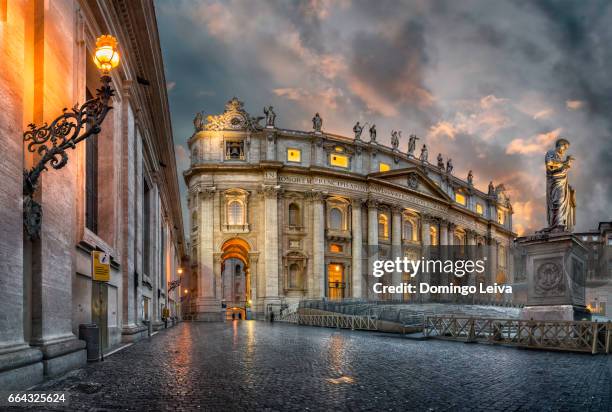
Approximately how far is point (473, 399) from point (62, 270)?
7253 millimetres

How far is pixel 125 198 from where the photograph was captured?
16.6m

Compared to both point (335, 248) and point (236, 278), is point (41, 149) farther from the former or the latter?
point (236, 278)

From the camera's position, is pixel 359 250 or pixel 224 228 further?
pixel 359 250

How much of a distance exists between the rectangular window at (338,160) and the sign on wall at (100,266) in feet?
163

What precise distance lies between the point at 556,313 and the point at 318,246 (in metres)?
42.6

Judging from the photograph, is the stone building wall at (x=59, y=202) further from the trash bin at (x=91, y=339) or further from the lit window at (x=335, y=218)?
the lit window at (x=335, y=218)

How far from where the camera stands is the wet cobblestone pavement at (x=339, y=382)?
7.27 m

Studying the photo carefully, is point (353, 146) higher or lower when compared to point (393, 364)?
higher

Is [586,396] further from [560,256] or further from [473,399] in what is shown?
[560,256]

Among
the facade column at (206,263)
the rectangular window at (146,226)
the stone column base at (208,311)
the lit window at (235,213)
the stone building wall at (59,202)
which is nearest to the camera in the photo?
the stone building wall at (59,202)

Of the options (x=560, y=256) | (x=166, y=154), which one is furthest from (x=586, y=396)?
(x=166, y=154)

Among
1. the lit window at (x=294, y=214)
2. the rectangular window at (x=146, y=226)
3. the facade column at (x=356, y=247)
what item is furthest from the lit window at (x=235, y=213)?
the rectangular window at (x=146, y=226)

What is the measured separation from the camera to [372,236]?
6231cm

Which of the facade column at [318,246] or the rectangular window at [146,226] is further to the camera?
the facade column at [318,246]
